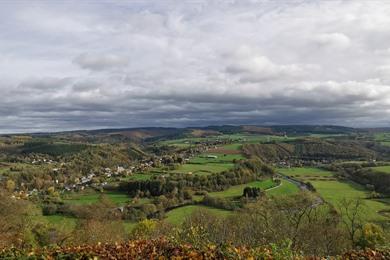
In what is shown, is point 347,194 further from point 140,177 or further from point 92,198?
point 92,198

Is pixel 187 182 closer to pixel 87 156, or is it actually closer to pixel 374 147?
pixel 87 156

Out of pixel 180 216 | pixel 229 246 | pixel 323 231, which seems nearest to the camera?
pixel 229 246

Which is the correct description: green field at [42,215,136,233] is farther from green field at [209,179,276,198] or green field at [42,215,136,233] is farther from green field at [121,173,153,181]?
green field at [121,173,153,181]

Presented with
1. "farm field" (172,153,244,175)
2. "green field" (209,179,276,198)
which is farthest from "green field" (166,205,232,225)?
"farm field" (172,153,244,175)

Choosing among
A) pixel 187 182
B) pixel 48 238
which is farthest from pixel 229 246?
pixel 187 182

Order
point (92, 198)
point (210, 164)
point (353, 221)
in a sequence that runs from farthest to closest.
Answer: point (210, 164) → point (92, 198) → point (353, 221)

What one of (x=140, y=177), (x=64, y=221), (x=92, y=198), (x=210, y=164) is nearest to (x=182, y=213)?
(x=64, y=221)
